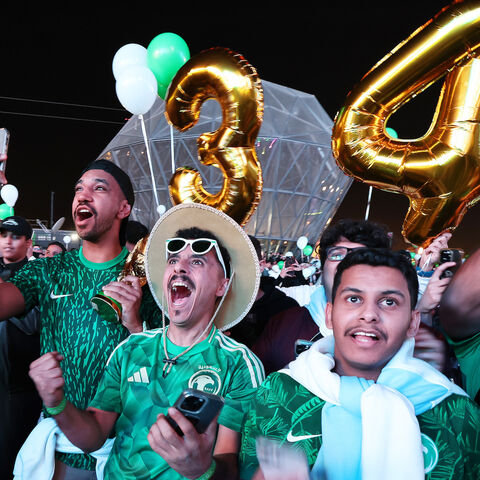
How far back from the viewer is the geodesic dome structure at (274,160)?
2272cm

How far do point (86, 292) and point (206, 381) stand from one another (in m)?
0.94

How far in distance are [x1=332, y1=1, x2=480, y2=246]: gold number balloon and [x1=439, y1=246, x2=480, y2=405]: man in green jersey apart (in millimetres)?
406

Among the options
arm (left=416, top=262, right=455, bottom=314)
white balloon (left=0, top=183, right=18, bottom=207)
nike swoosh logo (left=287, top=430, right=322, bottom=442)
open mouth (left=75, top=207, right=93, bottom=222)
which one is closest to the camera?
nike swoosh logo (left=287, top=430, right=322, bottom=442)

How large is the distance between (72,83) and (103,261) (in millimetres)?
16507

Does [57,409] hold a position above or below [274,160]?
below

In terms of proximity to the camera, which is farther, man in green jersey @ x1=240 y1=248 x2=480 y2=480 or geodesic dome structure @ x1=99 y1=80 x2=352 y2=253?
geodesic dome structure @ x1=99 y1=80 x2=352 y2=253

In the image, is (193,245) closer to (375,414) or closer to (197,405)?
(197,405)

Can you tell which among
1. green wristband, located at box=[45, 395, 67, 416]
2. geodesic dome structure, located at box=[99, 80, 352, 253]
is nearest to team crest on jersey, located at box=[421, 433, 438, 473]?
green wristband, located at box=[45, 395, 67, 416]

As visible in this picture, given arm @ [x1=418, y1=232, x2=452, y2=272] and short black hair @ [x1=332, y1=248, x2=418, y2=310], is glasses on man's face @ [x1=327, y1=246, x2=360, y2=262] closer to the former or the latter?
arm @ [x1=418, y1=232, x2=452, y2=272]

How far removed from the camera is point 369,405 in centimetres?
146

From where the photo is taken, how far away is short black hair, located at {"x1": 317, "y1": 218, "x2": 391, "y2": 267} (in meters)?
2.73

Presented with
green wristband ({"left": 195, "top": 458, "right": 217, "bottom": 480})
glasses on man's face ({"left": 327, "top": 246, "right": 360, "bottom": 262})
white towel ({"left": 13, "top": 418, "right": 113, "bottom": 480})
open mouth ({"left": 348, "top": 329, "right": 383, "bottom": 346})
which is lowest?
white towel ({"left": 13, "top": 418, "right": 113, "bottom": 480})

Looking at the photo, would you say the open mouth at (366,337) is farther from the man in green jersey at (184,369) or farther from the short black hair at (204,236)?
the short black hair at (204,236)

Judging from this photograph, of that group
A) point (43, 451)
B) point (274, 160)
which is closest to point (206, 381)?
point (43, 451)
